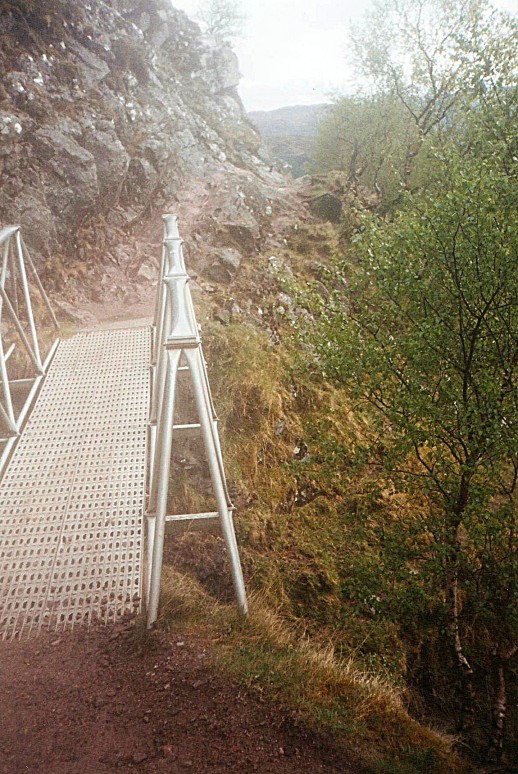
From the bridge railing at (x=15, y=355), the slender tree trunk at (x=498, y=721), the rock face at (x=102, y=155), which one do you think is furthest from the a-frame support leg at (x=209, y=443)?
the rock face at (x=102, y=155)

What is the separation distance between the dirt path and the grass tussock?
0.16 meters

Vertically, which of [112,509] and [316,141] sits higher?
[316,141]

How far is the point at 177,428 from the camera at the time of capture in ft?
15.7

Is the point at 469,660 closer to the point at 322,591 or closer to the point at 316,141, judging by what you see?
the point at 322,591

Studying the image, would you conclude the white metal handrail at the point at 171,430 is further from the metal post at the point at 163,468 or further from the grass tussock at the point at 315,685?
the grass tussock at the point at 315,685

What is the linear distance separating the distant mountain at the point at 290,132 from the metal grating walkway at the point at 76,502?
33275 mm

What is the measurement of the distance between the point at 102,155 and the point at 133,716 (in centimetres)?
1003

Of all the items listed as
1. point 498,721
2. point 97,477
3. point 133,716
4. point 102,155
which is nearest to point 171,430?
point 97,477

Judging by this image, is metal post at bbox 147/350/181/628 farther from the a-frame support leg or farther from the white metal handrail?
the a-frame support leg

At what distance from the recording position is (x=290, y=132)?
4362cm

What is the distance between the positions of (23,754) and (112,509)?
1791 millimetres

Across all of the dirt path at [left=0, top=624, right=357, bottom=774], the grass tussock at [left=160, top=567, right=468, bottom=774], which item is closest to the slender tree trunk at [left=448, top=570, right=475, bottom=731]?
the grass tussock at [left=160, top=567, right=468, bottom=774]

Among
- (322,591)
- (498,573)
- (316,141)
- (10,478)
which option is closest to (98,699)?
(10,478)

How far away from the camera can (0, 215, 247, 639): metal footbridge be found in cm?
331
